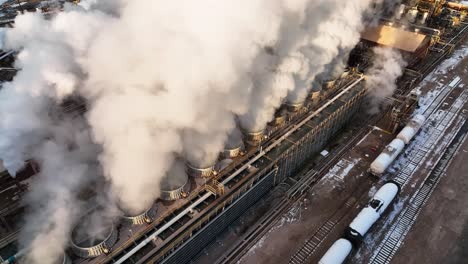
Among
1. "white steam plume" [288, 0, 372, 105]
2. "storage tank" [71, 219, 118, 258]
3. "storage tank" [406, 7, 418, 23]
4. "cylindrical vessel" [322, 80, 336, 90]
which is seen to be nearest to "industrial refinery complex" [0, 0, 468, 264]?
"storage tank" [71, 219, 118, 258]

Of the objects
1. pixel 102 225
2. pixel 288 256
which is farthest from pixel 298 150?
pixel 102 225

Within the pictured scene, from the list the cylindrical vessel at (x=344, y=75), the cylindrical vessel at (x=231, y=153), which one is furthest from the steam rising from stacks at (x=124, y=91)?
the cylindrical vessel at (x=344, y=75)

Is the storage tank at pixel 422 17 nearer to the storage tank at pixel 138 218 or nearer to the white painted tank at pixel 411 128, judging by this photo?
the white painted tank at pixel 411 128

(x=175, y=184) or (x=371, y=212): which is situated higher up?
(x=175, y=184)

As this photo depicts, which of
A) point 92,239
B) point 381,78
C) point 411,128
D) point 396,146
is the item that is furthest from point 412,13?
point 92,239

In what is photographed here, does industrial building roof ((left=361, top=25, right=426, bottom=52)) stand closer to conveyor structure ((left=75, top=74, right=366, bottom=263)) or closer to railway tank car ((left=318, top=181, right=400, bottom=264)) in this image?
conveyor structure ((left=75, top=74, right=366, bottom=263))

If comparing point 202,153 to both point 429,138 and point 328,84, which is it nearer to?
point 328,84

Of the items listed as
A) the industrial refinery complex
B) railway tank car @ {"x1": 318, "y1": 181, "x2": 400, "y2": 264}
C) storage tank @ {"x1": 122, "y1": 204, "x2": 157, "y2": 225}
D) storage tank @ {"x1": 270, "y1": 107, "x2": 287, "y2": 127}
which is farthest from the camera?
storage tank @ {"x1": 270, "y1": 107, "x2": 287, "y2": 127}
